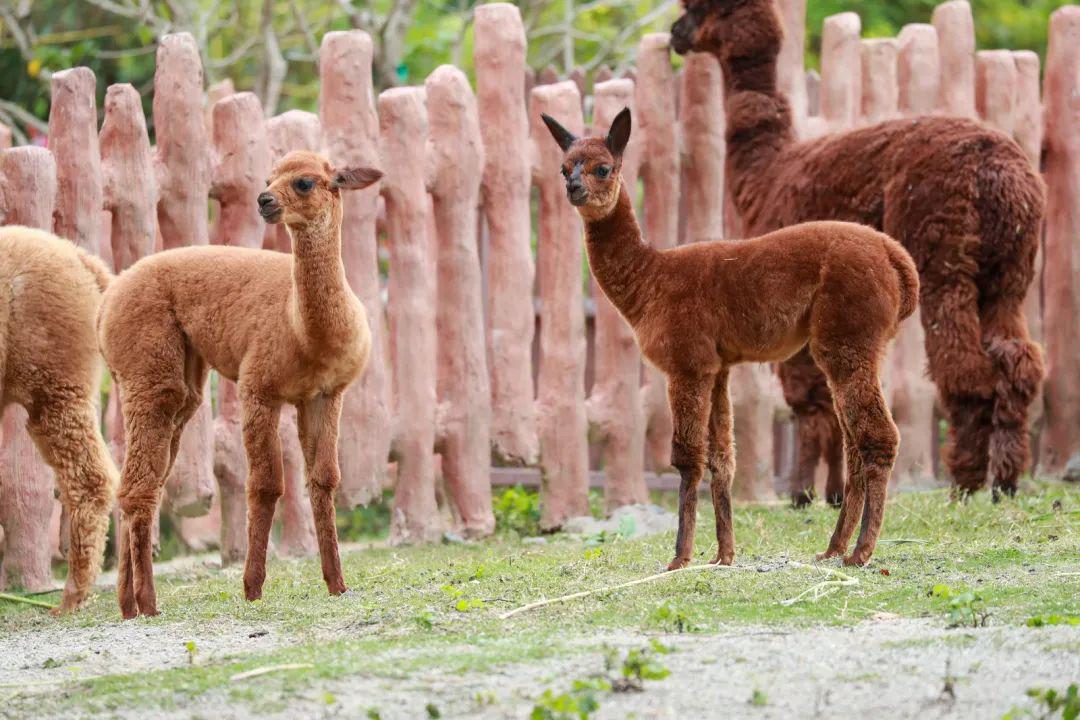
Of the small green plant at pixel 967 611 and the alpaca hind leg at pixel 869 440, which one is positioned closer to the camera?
the small green plant at pixel 967 611

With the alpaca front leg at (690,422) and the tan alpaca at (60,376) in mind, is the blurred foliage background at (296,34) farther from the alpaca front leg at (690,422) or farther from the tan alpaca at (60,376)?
the alpaca front leg at (690,422)

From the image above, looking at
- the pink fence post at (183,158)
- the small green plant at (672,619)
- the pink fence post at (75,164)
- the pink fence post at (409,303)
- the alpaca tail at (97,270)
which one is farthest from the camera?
the pink fence post at (409,303)

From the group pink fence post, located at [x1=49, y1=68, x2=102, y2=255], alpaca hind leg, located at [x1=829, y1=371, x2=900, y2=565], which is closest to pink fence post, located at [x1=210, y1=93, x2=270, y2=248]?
pink fence post, located at [x1=49, y1=68, x2=102, y2=255]

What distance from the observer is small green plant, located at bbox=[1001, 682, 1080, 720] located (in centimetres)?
350

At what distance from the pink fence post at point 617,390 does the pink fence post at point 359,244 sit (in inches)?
61.9

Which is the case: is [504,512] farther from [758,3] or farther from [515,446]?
[758,3]

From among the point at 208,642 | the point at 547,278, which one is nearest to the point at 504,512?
the point at 547,278

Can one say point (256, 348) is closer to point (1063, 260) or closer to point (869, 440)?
point (869, 440)

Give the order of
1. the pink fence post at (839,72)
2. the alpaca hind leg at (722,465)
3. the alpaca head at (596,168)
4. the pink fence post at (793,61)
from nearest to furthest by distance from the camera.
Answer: the alpaca head at (596,168), the alpaca hind leg at (722,465), the pink fence post at (793,61), the pink fence post at (839,72)

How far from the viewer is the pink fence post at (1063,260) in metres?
10.2

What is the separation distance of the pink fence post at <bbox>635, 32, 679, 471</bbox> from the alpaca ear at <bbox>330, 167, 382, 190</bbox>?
384 centimetres

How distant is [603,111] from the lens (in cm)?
905

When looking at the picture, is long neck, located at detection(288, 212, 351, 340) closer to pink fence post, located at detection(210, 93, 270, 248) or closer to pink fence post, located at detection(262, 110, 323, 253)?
pink fence post, located at detection(210, 93, 270, 248)

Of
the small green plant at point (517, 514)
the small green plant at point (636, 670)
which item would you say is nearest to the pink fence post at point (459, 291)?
Answer: the small green plant at point (517, 514)
